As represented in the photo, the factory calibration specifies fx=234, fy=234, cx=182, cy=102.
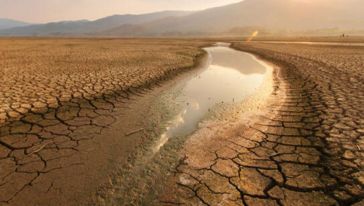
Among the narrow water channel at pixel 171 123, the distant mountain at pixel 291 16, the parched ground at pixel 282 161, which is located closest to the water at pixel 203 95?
the narrow water channel at pixel 171 123

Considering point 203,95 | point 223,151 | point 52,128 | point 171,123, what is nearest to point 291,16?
point 203,95

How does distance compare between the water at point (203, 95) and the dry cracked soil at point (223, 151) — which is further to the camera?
the water at point (203, 95)

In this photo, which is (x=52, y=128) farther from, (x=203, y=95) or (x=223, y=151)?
(x=203, y=95)

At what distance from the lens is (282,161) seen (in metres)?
3.27

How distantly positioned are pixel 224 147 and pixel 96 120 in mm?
2729

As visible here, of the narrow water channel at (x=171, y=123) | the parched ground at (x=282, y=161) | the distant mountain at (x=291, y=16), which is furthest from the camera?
the distant mountain at (x=291, y=16)

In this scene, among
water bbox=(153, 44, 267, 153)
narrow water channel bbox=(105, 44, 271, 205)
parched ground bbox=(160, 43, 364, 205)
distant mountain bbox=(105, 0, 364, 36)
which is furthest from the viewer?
distant mountain bbox=(105, 0, 364, 36)

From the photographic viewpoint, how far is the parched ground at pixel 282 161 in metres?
2.61

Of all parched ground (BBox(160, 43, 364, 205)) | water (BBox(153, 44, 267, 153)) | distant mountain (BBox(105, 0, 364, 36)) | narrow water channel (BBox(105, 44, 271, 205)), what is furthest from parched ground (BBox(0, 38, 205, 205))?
distant mountain (BBox(105, 0, 364, 36))

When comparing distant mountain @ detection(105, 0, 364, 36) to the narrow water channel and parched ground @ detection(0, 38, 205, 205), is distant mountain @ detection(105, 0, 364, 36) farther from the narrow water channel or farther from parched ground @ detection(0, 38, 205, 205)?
parched ground @ detection(0, 38, 205, 205)

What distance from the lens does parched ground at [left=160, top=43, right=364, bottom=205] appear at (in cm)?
261

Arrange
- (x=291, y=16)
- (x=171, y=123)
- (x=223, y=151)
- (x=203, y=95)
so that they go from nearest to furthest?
(x=223, y=151) < (x=171, y=123) < (x=203, y=95) < (x=291, y=16)

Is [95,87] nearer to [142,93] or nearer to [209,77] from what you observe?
[142,93]

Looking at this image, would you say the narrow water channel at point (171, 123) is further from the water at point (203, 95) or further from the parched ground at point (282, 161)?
the parched ground at point (282, 161)
